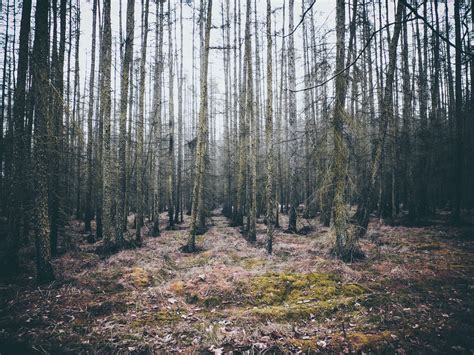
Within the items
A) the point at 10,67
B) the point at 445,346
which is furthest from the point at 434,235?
the point at 10,67

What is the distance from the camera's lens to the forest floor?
4.34m

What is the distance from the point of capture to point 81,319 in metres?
5.22

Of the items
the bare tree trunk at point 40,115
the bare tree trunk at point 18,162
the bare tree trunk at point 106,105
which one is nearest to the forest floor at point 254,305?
the bare tree trunk at point 18,162

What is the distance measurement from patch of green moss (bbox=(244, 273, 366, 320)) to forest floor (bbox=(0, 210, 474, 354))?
0.08ft

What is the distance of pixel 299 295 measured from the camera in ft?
19.4

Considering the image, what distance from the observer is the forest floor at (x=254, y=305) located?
14.3 ft

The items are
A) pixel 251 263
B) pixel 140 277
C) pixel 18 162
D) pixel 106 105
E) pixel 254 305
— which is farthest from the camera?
pixel 106 105

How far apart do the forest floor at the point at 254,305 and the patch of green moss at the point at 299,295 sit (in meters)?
0.02

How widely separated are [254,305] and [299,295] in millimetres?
1104

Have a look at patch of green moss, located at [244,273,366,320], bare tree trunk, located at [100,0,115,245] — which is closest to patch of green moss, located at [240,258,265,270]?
patch of green moss, located at [244,273,366,320]

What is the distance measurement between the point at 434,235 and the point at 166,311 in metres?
11.2

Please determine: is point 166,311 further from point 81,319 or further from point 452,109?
point 452,109

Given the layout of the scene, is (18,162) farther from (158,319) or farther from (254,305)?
(254,305)

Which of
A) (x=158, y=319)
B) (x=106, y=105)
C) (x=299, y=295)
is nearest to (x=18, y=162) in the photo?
(x=106, y=105)
